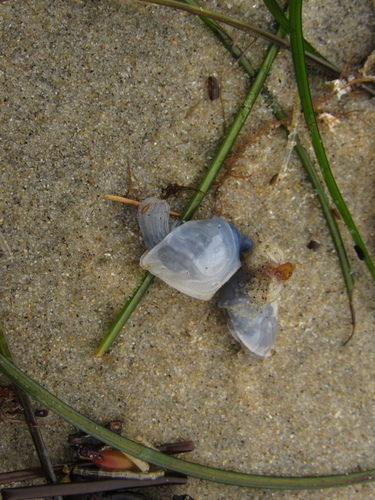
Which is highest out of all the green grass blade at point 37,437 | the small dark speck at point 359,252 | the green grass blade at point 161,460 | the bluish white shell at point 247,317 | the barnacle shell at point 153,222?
A: the small dark speck at point 359,252

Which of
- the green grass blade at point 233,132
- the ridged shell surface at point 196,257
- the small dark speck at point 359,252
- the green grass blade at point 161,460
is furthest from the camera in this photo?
the small dark speck at point 359,252

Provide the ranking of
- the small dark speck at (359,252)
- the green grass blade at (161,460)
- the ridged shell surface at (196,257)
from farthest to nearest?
1. the small dark speck at (359,252)
2. the ridged shell surface at (196,257)
3. the green grass blade at (161,460)

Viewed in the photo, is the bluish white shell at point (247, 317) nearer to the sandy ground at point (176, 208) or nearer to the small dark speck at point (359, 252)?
the sandy ground at point (176, 208)

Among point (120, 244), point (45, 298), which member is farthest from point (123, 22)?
point (45, 298)

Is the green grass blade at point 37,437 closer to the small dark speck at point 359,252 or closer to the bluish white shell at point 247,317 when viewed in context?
the bluish white shell at point 247,317

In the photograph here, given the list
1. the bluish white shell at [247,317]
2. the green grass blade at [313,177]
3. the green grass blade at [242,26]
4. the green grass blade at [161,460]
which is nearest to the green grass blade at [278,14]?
the green grass blade at [242,26]

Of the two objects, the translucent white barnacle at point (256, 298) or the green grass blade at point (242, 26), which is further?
the translucent white barnacle at point (256, 298)

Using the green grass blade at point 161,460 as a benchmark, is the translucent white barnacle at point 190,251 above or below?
above
